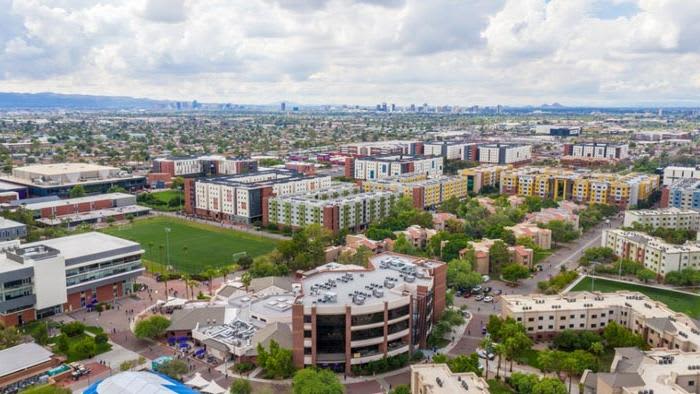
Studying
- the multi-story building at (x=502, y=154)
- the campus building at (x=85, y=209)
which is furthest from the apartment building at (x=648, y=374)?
the multi-story building at (x=502, y=154)

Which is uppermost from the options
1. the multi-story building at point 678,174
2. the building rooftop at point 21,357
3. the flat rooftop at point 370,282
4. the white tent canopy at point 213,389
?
the multi-story building at point 678,174

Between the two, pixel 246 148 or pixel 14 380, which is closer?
pixel 14 380

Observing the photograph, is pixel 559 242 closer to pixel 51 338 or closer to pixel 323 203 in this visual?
pixel 323 203

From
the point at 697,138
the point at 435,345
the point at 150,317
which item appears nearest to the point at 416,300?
the point at 435,345

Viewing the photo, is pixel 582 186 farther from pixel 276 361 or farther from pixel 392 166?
pixel 276 361

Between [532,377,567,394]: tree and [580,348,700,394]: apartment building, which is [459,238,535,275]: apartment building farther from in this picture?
[532,377,567,394]: tree

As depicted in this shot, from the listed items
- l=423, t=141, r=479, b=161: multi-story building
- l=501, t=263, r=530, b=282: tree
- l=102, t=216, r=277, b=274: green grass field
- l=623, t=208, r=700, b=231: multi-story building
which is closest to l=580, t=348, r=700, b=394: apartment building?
l=501, t=263, r=530, b=282: tree

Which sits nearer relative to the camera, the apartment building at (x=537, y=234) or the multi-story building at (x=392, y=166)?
the apartment building at (x=537, y=234)

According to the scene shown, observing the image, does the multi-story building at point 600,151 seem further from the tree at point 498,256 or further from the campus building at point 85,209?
the campus building at point 85,209
